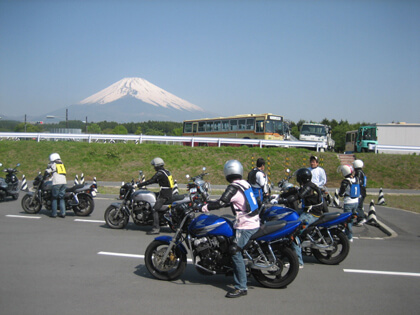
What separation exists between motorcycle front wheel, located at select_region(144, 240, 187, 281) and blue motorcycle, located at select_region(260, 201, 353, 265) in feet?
6.02

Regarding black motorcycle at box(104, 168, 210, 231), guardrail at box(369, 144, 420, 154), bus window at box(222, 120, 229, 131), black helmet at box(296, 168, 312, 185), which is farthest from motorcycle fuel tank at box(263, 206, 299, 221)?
bus window at box(222, 120, 229, 131)

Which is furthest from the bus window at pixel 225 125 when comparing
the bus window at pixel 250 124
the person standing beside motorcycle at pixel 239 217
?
the person standing beside motorcycle at pixel 239 217

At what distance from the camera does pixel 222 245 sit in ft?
17.0

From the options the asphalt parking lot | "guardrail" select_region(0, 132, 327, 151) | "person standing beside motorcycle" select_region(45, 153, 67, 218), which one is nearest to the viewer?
the asphalt parking lot

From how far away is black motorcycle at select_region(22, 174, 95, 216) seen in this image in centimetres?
1081

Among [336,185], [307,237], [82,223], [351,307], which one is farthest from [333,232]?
[336,185]

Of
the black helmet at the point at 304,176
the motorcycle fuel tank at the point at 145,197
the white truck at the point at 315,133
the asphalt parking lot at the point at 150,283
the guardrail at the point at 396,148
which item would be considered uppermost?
the white truck at the point at 315,133

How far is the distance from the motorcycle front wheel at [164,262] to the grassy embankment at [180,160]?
1557cm

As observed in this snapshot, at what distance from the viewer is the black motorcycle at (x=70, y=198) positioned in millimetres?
10812

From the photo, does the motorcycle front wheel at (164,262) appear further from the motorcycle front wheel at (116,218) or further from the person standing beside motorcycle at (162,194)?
the motorcycle front wheel at (116,218)

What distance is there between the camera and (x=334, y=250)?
6.67 meters

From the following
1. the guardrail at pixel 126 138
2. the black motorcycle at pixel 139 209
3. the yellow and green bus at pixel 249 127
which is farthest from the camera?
the yellow and green bus at pixel 249 127

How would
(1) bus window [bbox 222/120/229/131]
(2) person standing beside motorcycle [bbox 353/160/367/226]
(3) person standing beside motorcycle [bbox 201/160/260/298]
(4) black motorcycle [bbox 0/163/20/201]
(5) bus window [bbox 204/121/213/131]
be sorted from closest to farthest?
(3) person standing beside motorcycle [bbox 201/160/260/298] < (2) person standing beside motorcycle [bbox 353/160/367/226] < (4) black motorcycle [bbox 0/163/20/201] < (1) bus window [bbox 222/120/229/131] < (5) bus window [bbox 204/121/213/131]

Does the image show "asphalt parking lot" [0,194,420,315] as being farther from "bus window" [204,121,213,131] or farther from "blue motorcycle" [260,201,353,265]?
"bus window" [204,121,213,131]
